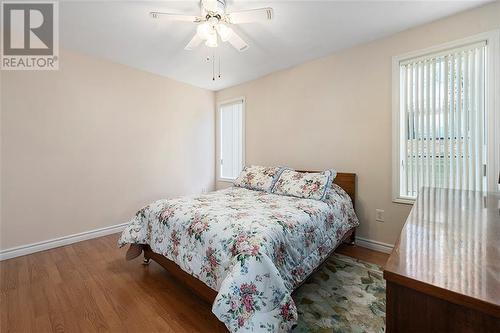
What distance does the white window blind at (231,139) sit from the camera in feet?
13.7

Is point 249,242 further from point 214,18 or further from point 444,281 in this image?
point 214,18

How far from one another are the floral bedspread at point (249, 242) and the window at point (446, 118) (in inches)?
33.4

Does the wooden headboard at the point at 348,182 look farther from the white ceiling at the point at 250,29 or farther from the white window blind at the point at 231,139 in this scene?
the white window blind at the point at 231,139

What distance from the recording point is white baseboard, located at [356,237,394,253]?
255cm

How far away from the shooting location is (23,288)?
1903 mm

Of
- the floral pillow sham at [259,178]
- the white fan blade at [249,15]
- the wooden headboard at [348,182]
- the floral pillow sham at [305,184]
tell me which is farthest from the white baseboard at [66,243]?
the white fan blade at [249,15]

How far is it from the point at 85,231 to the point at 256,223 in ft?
8.62

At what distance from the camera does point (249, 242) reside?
4.48ft

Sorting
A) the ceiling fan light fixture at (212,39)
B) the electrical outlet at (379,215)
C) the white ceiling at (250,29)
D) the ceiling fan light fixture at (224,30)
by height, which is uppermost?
the white ceiling at (250,29)

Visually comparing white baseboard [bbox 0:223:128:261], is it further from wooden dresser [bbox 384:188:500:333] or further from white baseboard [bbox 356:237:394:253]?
wooden dresser [bbox 384:188:500:333]

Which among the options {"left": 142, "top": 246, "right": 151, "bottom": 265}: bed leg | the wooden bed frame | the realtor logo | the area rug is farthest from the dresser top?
the realtor logo

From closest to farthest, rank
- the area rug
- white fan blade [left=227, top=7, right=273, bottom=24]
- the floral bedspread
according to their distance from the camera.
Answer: the floral bedspread → the area rug → white fan blade [left=227, top=7, right=273, bottom=24]

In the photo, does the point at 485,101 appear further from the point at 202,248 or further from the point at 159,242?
the point at 159,242

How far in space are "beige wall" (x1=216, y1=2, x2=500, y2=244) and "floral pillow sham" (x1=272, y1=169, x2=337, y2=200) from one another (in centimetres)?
49
